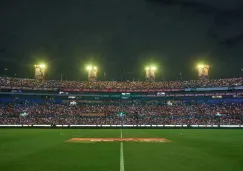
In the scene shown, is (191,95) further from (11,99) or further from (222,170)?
(222,170)

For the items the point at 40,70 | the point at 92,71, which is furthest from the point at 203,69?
the point at 40,70

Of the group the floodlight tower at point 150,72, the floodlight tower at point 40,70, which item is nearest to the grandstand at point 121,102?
the floodlight tower at point 150,72

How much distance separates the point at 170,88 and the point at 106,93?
26.2m

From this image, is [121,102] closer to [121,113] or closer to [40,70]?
[121,113]

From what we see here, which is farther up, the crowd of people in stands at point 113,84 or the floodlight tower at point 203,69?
the floodlight tower at point 203,69

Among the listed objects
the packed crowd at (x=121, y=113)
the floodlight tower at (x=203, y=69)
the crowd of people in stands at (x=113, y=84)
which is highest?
the floodlight tower at (x=203, y=69)

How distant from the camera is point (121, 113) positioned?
90.2 meters

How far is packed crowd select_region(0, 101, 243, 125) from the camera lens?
80438mm

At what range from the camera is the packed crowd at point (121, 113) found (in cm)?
8044

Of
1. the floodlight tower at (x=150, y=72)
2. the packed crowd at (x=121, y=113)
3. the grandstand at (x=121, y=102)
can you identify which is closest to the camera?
the packed crowd at (x=121, y=113)

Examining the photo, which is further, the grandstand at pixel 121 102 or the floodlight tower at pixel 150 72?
the floodlight tower at pixel 150 72

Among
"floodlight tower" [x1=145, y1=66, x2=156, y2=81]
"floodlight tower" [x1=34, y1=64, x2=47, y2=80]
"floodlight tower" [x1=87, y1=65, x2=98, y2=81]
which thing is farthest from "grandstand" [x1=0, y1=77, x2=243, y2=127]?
"floodlight tower" [x1=87, y1=65, x2=98, y2=81]

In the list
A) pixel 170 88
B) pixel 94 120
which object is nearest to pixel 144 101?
pixel 170 88

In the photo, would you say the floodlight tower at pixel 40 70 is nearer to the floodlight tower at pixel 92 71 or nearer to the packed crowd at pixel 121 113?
the packed crowd at pixel 121 113
